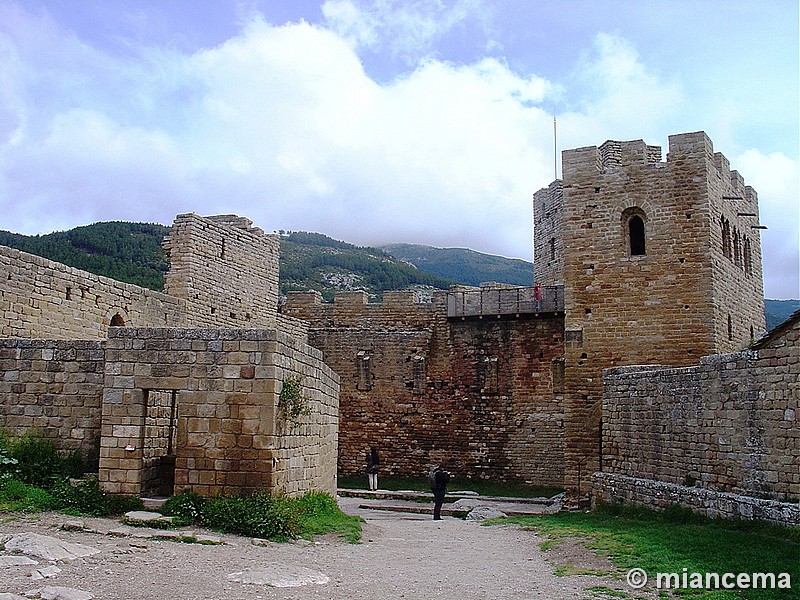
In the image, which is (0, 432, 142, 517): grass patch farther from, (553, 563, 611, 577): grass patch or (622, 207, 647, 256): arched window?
(622, 207, 647, 256): arched window

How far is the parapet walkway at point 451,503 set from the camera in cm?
1931

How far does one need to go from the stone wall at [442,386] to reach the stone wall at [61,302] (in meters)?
9.74

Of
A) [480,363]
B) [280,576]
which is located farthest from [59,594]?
[480,363]

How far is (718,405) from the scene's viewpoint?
13609 millimetres

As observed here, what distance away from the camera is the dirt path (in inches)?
284

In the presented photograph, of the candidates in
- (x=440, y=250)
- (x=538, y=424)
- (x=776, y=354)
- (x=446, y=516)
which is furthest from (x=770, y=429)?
(x=440, y=250)

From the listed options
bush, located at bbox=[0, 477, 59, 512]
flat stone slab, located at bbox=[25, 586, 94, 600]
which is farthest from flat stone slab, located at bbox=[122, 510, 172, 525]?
flat stone slab, located at bbox=[25, 586, 94, 600]

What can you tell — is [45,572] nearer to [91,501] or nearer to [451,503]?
[91,501]

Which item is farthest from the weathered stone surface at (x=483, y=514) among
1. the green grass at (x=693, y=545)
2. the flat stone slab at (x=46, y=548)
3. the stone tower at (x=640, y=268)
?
the flat stone slab at (x=46, y=548)

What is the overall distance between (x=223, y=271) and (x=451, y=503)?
853cm

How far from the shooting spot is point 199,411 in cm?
1071

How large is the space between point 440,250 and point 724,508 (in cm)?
15315

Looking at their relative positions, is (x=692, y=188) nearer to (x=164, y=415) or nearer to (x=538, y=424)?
(x=538, y=424)

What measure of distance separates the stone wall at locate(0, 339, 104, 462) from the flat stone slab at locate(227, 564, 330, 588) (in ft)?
14.5
